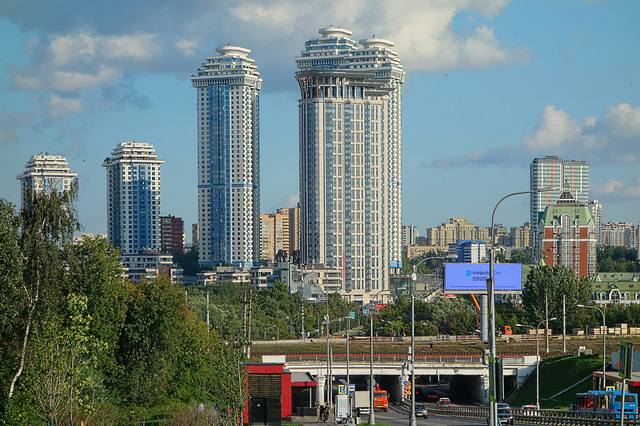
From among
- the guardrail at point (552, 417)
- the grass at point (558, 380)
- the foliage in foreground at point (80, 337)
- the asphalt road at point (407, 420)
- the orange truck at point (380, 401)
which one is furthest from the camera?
the orange truck at point (380, 401)

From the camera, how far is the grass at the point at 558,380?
104 m

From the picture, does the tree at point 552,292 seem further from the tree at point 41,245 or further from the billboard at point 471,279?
the tree at point 41,245

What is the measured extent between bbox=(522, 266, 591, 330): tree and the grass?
159 ft

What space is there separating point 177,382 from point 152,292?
20.9 ft

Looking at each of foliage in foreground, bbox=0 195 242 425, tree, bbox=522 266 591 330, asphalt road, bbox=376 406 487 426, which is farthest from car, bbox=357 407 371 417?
tree, bbox=522 266 591 330

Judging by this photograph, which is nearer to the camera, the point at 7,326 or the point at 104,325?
the point at 7,326

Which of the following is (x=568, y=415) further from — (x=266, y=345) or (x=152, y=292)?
(x=266, y=345)

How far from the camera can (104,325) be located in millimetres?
74250

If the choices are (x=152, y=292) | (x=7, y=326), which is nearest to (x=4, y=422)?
(x=7, y=326)

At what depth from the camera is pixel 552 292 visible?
16775cm

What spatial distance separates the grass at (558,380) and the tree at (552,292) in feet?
159

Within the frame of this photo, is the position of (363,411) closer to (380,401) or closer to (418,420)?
(418,420)

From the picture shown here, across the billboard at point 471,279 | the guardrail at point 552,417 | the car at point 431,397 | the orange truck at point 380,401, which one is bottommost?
the car at point 431,397

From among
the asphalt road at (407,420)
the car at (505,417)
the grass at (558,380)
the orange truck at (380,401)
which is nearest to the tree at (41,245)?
the car at (505,417)
